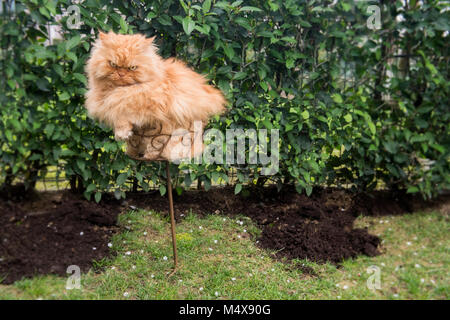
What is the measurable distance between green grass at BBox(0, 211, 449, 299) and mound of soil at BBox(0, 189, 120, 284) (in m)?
0.11

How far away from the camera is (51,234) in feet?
9.11

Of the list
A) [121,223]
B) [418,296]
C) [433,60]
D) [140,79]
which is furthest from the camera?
[433,60]

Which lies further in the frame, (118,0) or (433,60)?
(433,60)

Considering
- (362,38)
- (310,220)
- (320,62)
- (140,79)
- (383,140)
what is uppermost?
(362,38)

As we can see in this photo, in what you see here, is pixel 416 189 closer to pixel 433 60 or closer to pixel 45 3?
pixel 433 60

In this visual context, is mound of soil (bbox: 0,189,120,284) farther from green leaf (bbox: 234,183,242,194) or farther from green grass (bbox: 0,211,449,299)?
green leaf (bbox: 234,183,242,194)

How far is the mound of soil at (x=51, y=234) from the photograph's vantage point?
2500 millimetres

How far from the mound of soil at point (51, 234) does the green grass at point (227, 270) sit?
4.2 inches

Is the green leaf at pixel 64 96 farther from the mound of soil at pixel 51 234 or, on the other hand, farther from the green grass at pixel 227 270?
the green grass at pixel 227 270

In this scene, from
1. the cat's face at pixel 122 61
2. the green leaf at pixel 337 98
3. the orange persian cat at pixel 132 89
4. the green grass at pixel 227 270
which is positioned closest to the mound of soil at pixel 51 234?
the green grass at pixel 227 270

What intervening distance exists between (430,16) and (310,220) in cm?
214

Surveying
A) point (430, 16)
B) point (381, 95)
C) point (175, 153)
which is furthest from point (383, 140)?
point (175, 153)

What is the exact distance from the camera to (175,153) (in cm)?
218

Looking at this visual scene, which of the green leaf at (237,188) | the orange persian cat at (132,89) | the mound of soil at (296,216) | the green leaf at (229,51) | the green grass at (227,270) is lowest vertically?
the green grass at (227,270)
